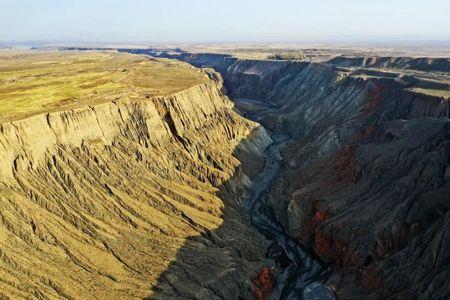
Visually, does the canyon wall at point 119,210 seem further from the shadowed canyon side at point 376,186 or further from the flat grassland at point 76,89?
the shadowed canyon side at point 376,186

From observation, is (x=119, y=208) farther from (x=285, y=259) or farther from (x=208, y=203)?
(x=285, y=259)

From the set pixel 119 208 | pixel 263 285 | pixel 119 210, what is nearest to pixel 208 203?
pixel 119 208

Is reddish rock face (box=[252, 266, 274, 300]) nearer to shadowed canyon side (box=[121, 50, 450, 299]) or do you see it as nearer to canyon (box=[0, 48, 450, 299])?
canyon (box=[0, 48, 450, 299])

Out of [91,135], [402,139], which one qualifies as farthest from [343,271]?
[91,135]

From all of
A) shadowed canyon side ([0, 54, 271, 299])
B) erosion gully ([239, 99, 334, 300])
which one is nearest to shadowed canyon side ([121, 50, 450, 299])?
erosion gully ([239, 99, 334, 300])

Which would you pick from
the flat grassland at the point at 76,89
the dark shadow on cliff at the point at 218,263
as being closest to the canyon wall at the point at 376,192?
the dark shadow on cliff at the point at 218,263

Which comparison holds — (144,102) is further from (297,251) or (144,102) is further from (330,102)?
(330,102)
